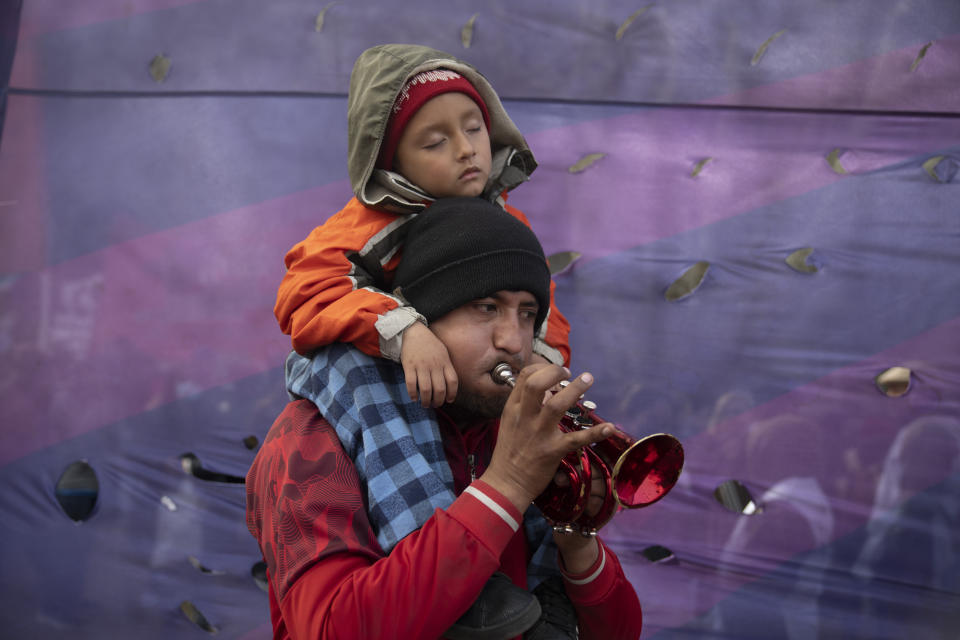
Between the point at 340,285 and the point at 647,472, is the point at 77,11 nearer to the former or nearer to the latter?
the point at 340,285

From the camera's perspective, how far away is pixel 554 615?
5.71 feet

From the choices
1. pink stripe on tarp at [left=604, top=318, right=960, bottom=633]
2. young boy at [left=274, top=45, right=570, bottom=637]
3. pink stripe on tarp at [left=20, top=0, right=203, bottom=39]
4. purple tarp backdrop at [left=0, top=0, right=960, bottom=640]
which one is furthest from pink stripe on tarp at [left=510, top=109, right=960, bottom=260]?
pink stripe on tarp at [left=20, top=0, right=203, bottom=39]

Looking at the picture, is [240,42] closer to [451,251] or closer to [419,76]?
[419,76]

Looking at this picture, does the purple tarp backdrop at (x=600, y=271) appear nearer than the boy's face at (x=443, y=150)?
No

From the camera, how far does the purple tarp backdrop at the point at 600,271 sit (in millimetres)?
3191

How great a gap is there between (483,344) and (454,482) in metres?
0.32

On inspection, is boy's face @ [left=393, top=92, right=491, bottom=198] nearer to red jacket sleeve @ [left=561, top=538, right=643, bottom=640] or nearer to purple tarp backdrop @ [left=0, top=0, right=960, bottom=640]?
red jacket sleeve @ [left=561, top=538, right=643, bottom=640]

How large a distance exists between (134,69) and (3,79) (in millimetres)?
610

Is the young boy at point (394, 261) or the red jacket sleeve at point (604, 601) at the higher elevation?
the young boy at point (394, 261)

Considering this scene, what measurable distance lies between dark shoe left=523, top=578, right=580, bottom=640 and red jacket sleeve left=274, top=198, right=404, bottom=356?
70cm

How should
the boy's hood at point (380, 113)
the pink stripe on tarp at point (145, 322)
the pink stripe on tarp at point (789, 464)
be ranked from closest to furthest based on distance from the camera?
1. the boy's hood at point (380, 113)
2. the pink stripe on tarp at point (789, 464)
3. the pink stripe on tarp at point (145, 322)

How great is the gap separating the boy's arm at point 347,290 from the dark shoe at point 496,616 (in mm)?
496

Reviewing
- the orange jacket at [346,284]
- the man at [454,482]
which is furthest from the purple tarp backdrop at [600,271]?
the orange jacket at [346,284]

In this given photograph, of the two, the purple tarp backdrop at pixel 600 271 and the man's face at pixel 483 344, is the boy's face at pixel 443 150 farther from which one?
the purple tarp backdrop at pixel 600 271
